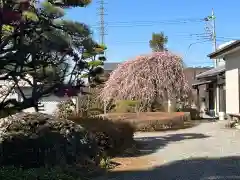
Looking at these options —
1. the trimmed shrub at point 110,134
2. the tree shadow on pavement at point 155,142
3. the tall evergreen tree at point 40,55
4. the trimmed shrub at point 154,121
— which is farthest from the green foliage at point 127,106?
the tall evergreen tree at point 40,55

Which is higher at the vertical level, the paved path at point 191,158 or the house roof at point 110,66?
the house roof at point 110,66

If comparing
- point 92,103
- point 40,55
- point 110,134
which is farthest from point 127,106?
point 40,55

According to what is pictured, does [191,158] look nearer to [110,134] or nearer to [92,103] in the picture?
[110,134]

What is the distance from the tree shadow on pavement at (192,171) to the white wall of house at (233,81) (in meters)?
9.67

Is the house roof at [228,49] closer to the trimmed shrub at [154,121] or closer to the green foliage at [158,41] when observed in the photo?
the trimmed shrub at [154,121]

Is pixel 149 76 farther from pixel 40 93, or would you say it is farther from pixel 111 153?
pixel 40 93

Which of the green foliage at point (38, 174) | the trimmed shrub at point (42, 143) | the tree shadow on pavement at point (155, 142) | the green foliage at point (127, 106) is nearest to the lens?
the green foliage at point (38, 174)

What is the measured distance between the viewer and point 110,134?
12.5 m

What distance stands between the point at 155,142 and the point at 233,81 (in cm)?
699

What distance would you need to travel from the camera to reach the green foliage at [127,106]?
2504 centimetres

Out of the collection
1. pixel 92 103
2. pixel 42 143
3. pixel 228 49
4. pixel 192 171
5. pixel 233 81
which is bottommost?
pixel 192 171

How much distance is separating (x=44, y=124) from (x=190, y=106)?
21.3 metres

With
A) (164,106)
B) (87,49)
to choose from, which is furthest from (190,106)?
(87,49)

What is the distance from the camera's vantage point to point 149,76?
26453 millimetres
